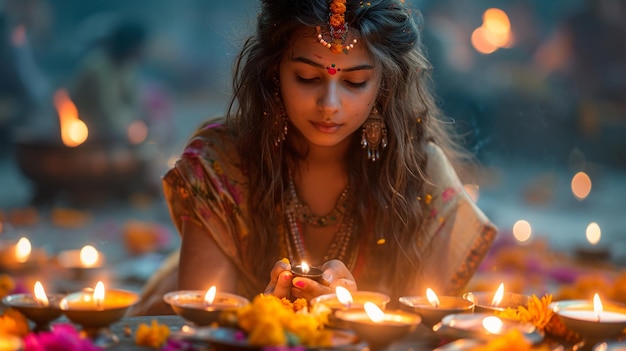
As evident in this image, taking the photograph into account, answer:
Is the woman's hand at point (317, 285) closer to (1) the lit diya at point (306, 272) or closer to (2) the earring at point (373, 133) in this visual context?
(1) the lit diya at point (306, 272)

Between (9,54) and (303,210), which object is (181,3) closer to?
(9,54)

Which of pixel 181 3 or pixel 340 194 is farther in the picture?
pixel 181 3

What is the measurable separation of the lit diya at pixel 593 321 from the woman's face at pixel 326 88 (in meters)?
0.90

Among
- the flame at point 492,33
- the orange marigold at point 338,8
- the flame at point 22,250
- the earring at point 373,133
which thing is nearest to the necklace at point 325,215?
the earring at point 373,133

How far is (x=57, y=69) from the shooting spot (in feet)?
35.0

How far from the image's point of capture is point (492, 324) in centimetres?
175

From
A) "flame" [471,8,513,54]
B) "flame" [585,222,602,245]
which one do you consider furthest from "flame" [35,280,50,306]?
"flame" [471,8,513,54]

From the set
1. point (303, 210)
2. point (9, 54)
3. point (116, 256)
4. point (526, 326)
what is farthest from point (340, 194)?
point (9, 54)

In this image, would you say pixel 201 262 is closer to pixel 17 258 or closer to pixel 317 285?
pixel 317 285

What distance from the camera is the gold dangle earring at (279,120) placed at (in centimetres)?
277

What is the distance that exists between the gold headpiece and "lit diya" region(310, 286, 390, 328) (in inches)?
34.5

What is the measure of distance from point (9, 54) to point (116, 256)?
16.1ft

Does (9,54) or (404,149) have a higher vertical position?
(9,54)

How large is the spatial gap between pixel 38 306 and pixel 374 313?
0.68 meters
